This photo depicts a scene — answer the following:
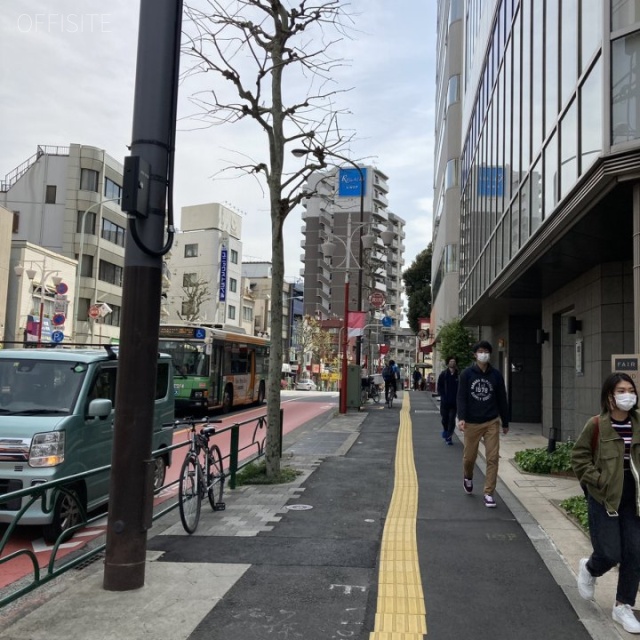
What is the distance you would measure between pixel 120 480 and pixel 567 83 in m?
8.16

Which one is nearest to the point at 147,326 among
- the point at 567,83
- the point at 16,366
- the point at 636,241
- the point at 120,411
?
the point at 120,411

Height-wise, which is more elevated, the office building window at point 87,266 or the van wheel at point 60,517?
the office building window at point 87,266

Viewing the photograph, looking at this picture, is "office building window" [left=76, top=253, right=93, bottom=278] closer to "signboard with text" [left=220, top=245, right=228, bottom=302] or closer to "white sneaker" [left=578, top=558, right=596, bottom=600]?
"signboard with text" [left=220, top=245, right=228, bottom=302]

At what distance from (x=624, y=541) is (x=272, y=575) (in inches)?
102

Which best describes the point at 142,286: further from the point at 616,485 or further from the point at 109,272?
the point at 109,272

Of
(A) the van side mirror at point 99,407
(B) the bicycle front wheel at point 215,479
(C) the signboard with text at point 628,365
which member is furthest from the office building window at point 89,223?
(C) the signboard with text at point 628,365

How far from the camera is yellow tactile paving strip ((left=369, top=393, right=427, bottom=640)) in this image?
163 inches

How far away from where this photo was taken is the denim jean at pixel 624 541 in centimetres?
418

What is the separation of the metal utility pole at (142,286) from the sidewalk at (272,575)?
1.28ft

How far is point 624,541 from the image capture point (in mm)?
4234

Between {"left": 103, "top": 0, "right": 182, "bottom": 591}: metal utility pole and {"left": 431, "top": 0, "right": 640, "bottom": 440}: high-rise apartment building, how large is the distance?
465 cm

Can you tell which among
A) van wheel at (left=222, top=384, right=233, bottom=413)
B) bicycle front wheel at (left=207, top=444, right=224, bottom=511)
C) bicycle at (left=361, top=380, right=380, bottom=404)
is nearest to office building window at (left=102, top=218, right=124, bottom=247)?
bicycle at (left=361, top=380, right=380, bottom=404)

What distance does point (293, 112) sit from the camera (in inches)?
386

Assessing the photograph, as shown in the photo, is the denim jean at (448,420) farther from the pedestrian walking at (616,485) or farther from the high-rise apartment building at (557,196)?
the pedestrian walking at (616,485)
